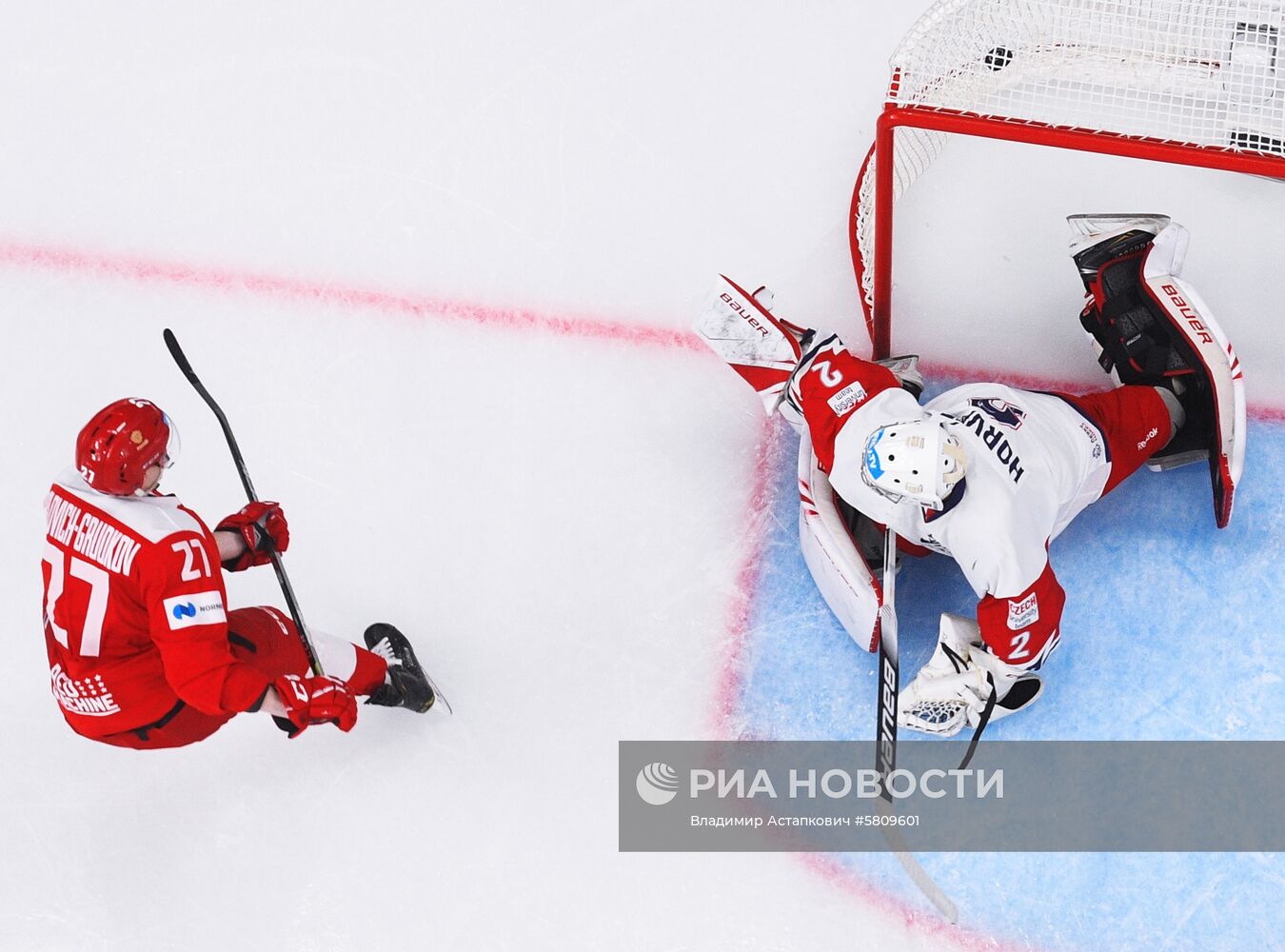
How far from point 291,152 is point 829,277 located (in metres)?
1.61

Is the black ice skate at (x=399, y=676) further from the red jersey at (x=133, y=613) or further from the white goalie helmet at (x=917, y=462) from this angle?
the white goalie helmet at (x=917, y=462)

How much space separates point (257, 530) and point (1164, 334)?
7.20ft

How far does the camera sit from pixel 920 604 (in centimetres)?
327

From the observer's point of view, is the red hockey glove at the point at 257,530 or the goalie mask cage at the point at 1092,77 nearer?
the goalie mask cage at the point at 1092,77

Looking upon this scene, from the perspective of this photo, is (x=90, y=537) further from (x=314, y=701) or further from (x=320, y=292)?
(x=320, y=292)

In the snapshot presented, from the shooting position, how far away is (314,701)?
8.93 ft

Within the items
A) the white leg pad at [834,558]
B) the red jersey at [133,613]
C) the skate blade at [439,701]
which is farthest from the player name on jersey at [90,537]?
the white leg pad at [834,558]

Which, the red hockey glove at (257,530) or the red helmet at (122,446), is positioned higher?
the red helmet at (122,446)

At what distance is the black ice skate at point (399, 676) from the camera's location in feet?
10.4

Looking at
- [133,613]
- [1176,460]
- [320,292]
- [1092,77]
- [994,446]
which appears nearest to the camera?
[133,613]

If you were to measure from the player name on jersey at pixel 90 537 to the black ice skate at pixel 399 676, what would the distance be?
0.76 metres

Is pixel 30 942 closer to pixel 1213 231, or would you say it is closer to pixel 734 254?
pixel 734 254

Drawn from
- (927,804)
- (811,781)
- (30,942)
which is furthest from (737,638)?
(30,942)

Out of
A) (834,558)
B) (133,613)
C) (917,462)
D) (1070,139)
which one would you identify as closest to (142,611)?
(133,613)
